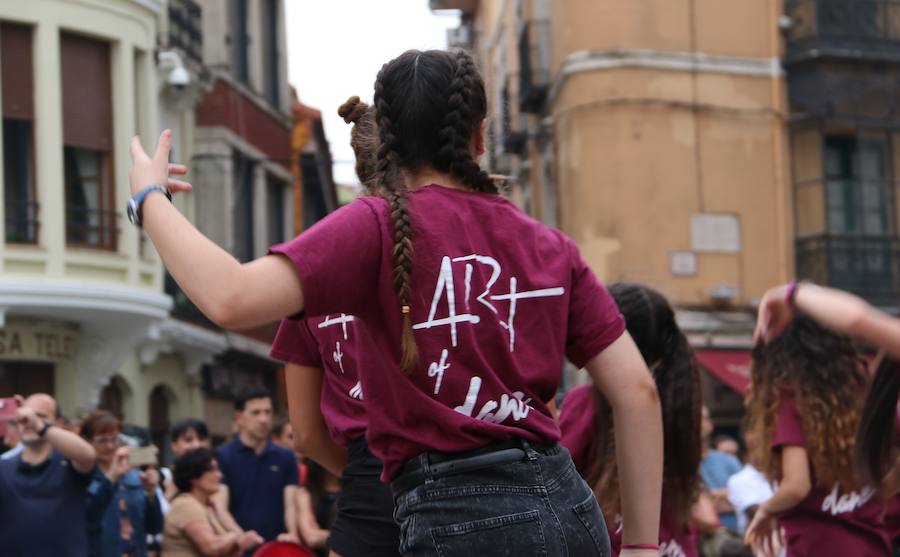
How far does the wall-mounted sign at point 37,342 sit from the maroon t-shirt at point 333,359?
17.6 m

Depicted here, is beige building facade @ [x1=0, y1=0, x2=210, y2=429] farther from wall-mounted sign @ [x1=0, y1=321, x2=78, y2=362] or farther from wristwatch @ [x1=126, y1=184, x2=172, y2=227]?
wristwatch @ [x1=126, y1=184, x2=172, y2=227]

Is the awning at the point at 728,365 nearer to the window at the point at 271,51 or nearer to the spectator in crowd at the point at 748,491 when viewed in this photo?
the window at the point at 271,51

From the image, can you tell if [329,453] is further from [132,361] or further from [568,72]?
[568,72]

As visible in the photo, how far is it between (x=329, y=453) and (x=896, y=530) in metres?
2.25

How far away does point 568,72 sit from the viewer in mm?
28672

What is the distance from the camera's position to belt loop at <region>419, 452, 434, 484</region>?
12.5 feet

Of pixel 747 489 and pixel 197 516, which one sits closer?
pixel 197 516

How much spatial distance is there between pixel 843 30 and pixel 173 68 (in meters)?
11.0

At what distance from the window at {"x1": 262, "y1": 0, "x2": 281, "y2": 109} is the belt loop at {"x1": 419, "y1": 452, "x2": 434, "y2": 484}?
1205 inches

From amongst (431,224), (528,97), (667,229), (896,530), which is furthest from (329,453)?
(528,97)

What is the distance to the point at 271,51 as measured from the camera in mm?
34469

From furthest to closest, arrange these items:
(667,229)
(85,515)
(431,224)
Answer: (667,229)
(85,515)
(431,224)

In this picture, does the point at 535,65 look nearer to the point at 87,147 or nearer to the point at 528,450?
the point at 87,147

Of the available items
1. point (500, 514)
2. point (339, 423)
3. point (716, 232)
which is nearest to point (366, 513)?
point (339, 423)
